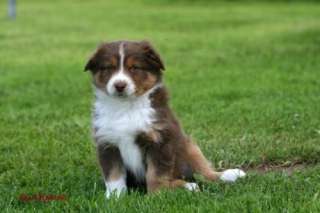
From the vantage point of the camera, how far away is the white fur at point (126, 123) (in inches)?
223

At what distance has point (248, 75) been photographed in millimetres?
12781

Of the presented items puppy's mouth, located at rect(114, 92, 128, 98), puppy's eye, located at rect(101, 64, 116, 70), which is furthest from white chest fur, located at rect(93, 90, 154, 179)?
puppy's eye, located at rect(101, 64, 116, 70)

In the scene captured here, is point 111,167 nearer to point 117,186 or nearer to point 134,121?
point 117,186

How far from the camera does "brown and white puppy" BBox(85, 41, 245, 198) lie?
561 centimetres

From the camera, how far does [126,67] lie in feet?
18.4

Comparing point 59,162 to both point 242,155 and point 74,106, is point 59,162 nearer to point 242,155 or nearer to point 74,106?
point 242,155

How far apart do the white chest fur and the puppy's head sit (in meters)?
0.11

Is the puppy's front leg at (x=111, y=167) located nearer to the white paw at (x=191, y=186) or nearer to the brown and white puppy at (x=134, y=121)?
the brown and white puppy at (x=134, y=121)

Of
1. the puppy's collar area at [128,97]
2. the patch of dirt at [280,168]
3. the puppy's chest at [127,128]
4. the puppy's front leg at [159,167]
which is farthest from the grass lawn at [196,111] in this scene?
the puppy's collar area at [128,97]

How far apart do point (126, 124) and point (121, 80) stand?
36 centimetres

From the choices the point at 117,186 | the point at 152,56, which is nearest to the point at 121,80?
the point at 152,56

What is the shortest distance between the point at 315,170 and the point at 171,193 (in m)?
1.43

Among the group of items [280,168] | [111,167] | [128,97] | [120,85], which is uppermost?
[120,85]

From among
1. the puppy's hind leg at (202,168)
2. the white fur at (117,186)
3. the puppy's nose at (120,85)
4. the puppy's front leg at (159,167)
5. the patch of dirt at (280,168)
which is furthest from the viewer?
the patch of dirt at (280,168)
